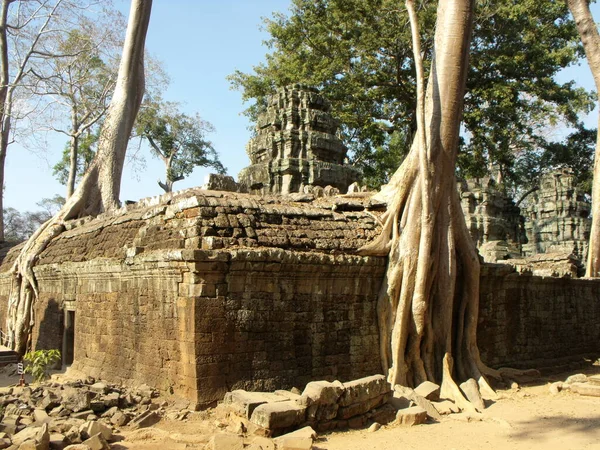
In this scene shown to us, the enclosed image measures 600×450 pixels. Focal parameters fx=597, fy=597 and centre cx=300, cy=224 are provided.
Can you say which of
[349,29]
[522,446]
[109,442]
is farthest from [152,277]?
[349,29]

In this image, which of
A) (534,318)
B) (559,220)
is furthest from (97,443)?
(559,220)

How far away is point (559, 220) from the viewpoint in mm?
20266

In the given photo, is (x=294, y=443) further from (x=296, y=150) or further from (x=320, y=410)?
(x=296, y=150)

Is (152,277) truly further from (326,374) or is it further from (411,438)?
(411,438)

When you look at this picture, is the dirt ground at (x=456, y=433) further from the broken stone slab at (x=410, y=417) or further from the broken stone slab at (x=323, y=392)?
the broken stone slab at (x=323, y=392)

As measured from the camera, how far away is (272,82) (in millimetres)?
20844

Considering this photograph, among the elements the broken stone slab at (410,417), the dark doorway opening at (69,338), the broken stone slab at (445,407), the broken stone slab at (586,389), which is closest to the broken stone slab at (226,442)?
the broken stone slab at (410,417)

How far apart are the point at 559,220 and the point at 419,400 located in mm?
15600

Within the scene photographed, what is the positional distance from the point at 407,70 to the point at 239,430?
53.7ft

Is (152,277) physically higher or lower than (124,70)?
lower

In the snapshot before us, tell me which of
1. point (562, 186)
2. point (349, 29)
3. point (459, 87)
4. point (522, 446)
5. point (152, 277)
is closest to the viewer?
point (522, 446)

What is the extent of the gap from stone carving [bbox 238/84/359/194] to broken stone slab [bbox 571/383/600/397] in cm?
528

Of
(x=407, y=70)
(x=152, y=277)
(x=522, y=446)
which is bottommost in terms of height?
(x=522, y=446)

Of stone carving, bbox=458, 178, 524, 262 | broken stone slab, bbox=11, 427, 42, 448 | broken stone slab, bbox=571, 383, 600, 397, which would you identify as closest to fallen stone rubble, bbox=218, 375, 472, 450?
broken stone slab, bbox=11, 427, 42, 448
